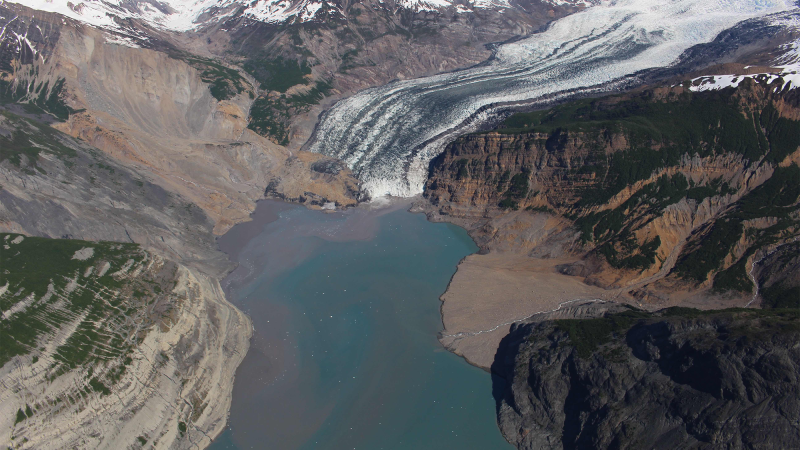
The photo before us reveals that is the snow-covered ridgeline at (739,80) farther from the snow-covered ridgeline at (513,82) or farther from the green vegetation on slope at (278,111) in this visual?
the green vegetation on slope at (278,111)

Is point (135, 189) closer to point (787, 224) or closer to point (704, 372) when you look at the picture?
point (704, 372)

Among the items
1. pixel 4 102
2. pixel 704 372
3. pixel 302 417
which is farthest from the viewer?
pixel 4 102

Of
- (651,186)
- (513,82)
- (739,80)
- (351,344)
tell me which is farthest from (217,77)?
(739,80)

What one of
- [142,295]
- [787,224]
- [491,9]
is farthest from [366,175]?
[491,9]

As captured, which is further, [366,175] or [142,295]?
[366,175]

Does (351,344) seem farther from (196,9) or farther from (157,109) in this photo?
(196,9)

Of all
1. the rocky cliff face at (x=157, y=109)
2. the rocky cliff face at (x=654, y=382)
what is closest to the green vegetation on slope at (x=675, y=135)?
the rocky cliff face at (x=654, y=382)
